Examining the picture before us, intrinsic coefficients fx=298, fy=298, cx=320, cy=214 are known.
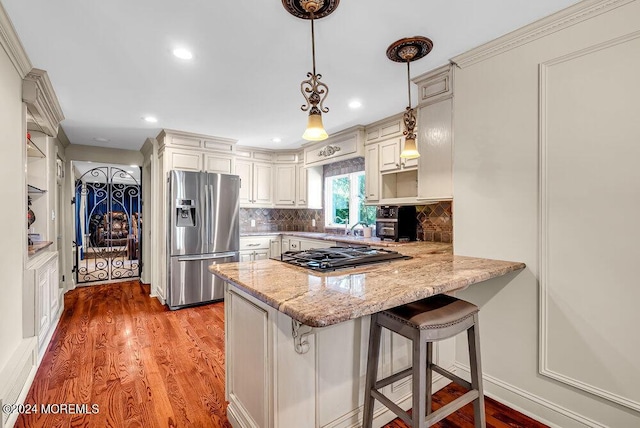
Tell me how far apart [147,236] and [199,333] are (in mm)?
2616

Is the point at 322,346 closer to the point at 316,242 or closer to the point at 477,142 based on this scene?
the point at 477,142

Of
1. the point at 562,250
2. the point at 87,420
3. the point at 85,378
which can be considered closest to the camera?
the point at 562,250

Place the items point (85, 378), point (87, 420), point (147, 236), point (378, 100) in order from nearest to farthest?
point (87, 420), point (85, 378), point (378, 100), point (147, 236)

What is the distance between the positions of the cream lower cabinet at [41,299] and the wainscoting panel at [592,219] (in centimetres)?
353

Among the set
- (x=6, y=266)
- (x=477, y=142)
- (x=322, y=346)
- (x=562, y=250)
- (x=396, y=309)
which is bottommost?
(x=322, y=346)

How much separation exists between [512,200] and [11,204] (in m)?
3.25

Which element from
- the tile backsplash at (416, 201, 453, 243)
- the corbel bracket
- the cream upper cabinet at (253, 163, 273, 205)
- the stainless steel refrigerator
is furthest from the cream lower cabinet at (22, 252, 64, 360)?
the tile backsplash at (416, 201, 453, 243)

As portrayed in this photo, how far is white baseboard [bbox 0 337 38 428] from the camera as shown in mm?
1670

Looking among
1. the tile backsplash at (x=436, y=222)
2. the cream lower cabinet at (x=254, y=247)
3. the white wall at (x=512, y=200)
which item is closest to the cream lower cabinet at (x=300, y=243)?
the cream lower cabinet at (x=254, y=247)

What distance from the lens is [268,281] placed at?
4.29 ft

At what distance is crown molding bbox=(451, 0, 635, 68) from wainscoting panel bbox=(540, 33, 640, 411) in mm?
180

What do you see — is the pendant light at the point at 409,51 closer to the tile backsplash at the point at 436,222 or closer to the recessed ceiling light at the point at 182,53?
the tile backsplash at the point at 436,222

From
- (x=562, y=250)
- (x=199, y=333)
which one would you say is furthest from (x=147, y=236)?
(x=562, y=250)

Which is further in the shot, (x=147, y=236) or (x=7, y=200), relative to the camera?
(x=147, y=236)
